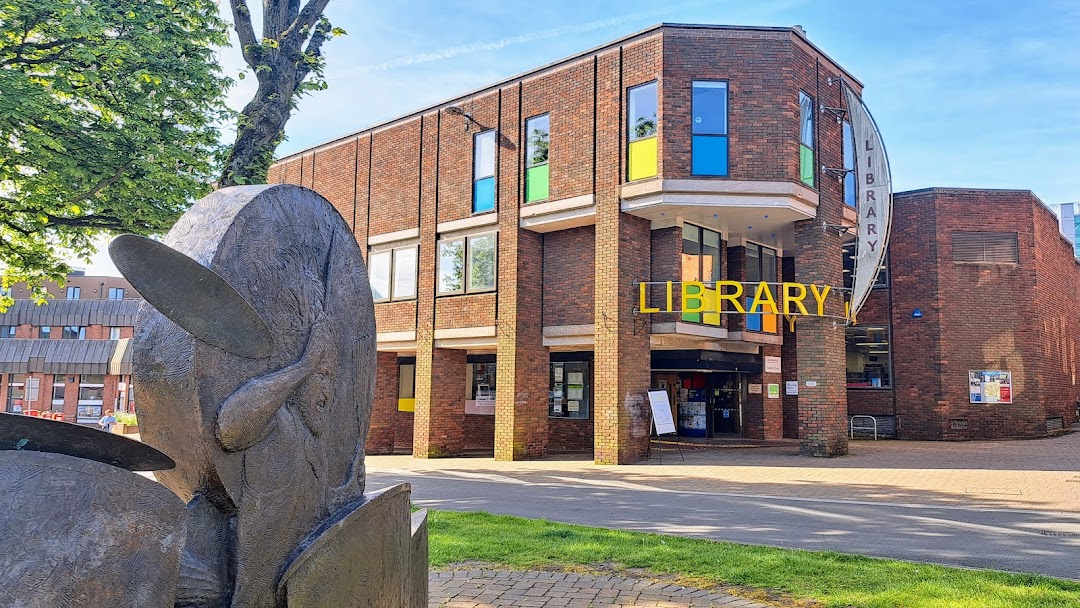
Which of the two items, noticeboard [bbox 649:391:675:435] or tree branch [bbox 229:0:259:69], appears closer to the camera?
tree branch [bbox 229:0:259:69]

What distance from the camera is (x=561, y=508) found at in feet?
36.7

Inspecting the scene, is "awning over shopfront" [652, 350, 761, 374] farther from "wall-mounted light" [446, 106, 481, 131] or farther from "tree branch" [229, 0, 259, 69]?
"tree branch" [229, 0, 259, 69]

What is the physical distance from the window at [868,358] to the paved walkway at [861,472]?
3947 mm

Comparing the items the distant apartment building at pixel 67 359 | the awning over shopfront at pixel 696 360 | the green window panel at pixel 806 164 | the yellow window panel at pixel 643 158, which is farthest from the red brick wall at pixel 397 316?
the distant apartment building at pixel 67 359

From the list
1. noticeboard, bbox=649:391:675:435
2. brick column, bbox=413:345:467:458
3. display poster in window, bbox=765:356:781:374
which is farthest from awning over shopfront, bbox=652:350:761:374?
brick column, bbox=413:345:467:458

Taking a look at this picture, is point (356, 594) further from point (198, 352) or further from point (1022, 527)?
point (1022, 527)

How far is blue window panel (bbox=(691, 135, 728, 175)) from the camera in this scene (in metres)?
18.3

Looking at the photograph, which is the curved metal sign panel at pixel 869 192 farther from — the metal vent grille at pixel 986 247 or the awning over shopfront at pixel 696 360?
the metal vent grille at pixel 986 247

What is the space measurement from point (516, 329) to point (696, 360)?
17.6 feet

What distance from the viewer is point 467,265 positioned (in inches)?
852

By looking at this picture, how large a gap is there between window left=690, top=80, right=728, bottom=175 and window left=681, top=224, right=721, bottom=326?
2.21 m

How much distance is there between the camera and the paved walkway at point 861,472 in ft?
40.7

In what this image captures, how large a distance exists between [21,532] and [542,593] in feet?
15.5

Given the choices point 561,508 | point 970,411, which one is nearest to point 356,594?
point 561,508
